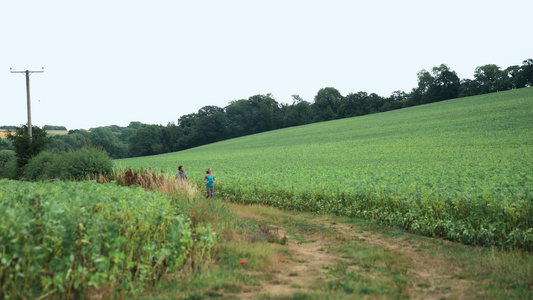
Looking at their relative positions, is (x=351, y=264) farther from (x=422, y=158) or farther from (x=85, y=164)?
(x=422, y=158)

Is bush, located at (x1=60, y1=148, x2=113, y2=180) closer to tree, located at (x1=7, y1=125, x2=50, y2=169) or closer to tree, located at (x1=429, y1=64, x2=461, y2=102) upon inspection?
tree, located at (x1=7, y1=125, x2=50, y2=169)

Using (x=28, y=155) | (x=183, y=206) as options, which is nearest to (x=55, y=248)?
(x=183, y=206)

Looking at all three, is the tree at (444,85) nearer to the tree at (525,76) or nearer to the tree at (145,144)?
the tree at (525,76)

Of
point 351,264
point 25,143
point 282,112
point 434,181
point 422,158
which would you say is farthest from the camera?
point 282,112

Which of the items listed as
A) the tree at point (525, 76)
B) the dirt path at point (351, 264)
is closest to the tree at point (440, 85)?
the tree at point (525, 76)

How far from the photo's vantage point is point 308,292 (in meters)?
5.73

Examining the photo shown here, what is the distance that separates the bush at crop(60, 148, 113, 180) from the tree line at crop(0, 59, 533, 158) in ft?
210

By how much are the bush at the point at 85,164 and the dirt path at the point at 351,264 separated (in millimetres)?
13315

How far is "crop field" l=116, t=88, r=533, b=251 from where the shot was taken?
991 centimetres

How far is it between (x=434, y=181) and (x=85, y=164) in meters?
18.1

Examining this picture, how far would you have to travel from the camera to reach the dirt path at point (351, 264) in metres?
6.01

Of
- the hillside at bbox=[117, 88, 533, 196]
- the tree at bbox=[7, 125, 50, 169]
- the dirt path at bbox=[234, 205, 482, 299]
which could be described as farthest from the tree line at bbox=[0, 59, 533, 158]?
the dirt path at bbox=[234, 205, 482, 299]

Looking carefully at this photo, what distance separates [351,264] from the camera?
7.80 metres

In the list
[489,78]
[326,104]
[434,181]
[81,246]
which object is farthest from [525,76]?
[81,246]
